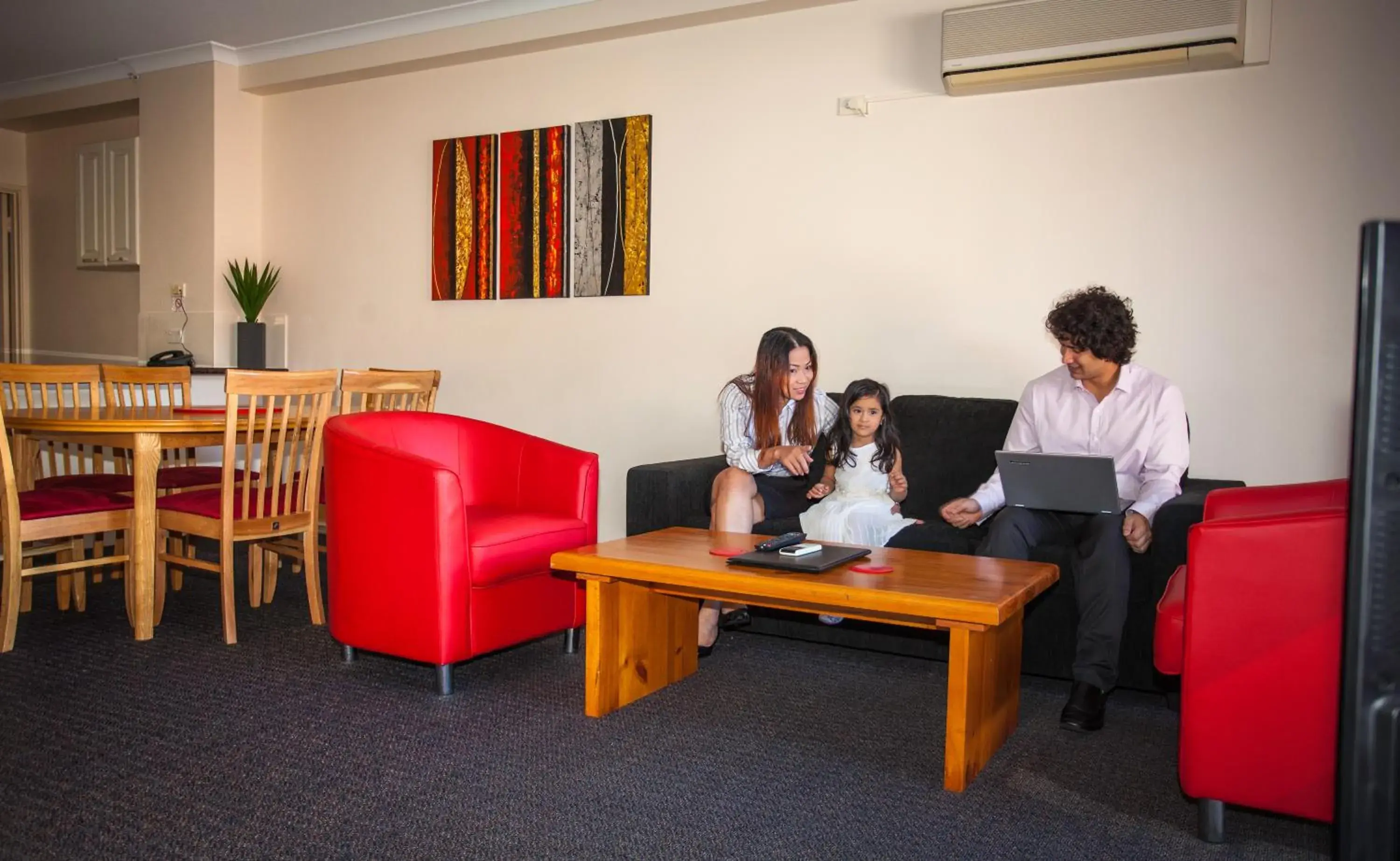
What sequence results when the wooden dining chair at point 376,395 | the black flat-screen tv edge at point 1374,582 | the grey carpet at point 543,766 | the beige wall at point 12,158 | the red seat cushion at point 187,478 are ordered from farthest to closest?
the beige wall at point 12,158 → the red seat cushion at point 187,478 → the wooden dining chair at point 376,395 → the grey carpet at point 543,766 → the black flat-screen tv edge at point 1374,582

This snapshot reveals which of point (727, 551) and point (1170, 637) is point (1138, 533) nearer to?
point (1170, 637)

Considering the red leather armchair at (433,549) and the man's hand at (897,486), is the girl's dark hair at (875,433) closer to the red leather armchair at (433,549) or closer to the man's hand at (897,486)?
the man's hand at (897,486)

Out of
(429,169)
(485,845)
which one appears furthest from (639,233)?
(485,845)

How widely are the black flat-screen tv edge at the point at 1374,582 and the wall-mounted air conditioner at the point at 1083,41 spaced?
328 cm

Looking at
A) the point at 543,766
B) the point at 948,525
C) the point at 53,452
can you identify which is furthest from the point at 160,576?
the point at 948,525

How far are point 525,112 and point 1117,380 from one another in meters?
3.11

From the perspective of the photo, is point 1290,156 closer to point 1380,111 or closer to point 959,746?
point 1380,111

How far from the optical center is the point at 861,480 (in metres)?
3.56

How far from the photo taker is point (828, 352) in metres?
4.37

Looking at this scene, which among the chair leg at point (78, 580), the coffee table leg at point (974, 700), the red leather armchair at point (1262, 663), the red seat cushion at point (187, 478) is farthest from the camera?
the red seat cushion at point (187, 478)

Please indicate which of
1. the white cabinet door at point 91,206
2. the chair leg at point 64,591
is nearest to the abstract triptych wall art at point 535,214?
the chair leg at point 64,591

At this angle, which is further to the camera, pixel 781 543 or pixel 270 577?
pixel 270 577

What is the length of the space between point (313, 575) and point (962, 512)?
2.20 meters

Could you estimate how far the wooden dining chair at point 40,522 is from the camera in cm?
336
